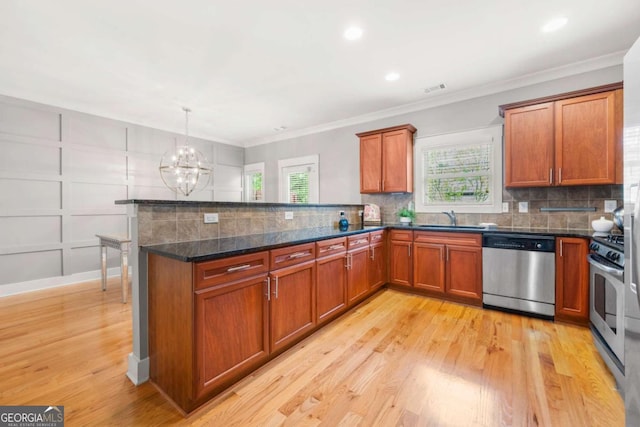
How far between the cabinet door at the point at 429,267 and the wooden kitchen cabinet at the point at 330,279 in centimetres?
118

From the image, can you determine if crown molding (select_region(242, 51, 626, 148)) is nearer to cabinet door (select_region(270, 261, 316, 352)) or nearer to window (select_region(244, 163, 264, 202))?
window (select_region(244, 163, 264, 202))

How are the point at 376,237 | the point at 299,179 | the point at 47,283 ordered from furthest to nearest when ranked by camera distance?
the point at 299,179
the point at 47,283
the point at 376,237

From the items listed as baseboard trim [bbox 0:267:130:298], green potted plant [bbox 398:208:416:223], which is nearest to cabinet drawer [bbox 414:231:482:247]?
green potted plant [bbox 398:208:416:223]

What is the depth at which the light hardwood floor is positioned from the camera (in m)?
1.52

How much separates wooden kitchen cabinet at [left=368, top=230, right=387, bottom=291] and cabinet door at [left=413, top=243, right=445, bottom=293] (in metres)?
0.40

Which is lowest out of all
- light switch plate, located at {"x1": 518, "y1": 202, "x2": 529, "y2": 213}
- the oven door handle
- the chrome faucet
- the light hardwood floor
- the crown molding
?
the light hardwood floor

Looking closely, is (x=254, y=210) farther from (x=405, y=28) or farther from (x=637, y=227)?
(x=637, y=227)

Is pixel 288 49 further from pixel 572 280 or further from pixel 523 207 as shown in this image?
pixel 572 280

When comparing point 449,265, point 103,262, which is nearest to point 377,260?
point 449,265

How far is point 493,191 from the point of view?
3.54 meters

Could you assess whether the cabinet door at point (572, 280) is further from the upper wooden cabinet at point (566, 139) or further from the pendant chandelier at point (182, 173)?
the pendant chandelier at point (182, 173)

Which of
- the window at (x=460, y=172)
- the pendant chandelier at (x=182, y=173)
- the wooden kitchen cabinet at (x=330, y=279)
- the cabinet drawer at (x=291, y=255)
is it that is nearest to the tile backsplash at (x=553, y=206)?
the window at (x=460, y=172)

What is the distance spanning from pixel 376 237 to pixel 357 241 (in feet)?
1.73

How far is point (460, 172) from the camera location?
149 inches
